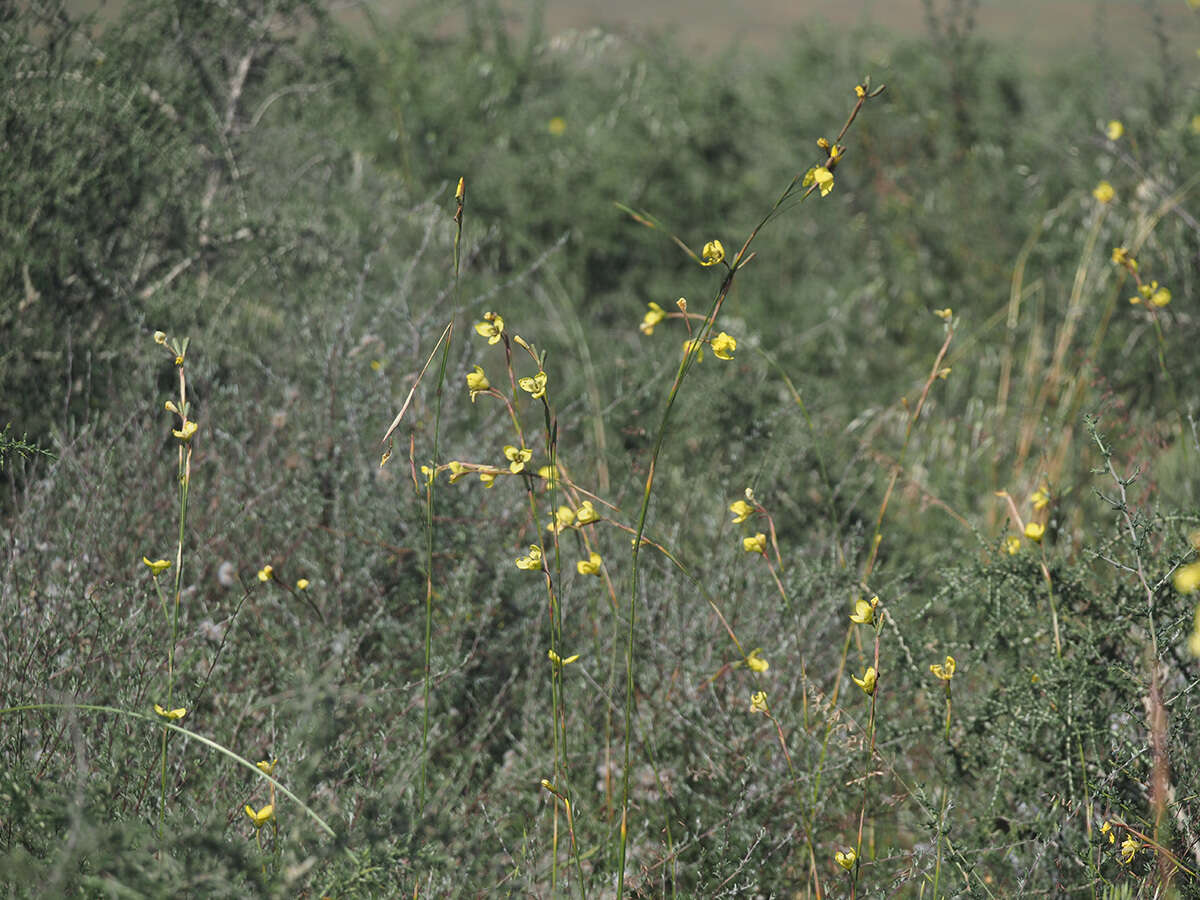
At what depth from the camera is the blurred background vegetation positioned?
174cm

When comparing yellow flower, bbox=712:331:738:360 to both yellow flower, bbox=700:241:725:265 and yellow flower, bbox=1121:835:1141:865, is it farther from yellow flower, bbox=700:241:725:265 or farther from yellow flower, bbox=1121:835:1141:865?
yellow flower, bbox=1121:835:1141:865

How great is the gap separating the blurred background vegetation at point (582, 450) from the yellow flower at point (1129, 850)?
0.04 metres

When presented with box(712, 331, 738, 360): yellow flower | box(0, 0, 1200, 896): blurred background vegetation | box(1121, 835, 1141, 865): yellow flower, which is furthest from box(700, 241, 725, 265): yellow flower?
box(1121, 835, 1141, 865): yellow flower

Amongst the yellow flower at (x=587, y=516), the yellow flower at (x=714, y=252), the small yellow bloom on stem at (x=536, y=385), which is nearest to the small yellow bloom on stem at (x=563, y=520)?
the yellow flower at (x=587, y=516)

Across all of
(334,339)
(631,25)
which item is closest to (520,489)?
(334,339)

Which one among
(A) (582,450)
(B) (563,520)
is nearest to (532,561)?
(B) (563,520)

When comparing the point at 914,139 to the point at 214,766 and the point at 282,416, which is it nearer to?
the point at 282,416

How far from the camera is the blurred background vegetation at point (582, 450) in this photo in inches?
68.5

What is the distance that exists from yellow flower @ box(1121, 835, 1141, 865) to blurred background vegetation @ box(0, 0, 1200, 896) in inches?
1.6

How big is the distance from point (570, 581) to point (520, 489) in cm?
34

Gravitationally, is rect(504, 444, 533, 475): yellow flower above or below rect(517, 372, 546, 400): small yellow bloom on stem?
below

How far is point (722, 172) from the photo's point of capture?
4691 millimetres

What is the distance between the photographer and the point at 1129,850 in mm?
1593

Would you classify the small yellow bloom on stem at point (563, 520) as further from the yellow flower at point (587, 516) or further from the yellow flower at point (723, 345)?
the yellow flower at point (723, 345)
